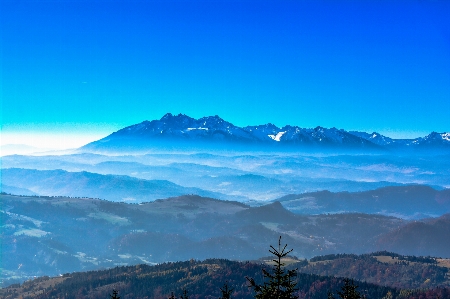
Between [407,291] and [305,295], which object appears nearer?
[407,291]

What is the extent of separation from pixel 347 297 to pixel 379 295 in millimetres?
159030

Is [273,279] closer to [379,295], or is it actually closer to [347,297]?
[347,297]

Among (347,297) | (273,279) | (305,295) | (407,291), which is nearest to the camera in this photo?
(273,279)

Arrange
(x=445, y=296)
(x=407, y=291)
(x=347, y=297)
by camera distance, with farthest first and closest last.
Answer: (x=407, y=291)
(x=445, y=296)
(x=347, y=297)

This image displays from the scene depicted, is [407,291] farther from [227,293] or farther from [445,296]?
[227,293]

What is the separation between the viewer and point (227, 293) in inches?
1222

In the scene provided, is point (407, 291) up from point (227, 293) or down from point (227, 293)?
down

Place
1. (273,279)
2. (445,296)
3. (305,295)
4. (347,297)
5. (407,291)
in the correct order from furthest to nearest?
(305,295)
(407,291)
(445,296)
(347,297)
(273,279)

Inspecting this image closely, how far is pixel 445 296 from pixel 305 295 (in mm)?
50329

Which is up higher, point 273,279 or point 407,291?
point 273,279

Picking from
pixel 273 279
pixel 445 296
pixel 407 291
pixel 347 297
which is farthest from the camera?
pixel 407 291

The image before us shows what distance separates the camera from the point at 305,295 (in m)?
199

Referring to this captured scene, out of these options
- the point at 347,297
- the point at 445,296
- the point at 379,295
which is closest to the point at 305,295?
the point at 379,295

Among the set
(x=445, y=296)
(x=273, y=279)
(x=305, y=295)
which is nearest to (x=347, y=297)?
(x=273, y=279)
